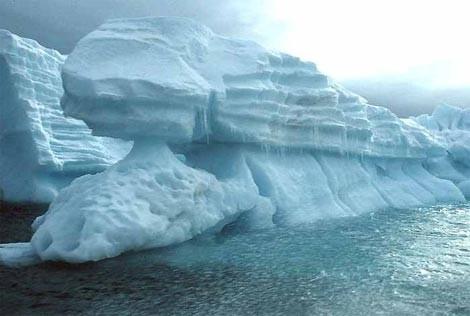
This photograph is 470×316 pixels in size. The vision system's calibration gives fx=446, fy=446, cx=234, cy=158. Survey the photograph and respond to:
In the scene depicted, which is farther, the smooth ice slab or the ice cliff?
the smooth ice slab

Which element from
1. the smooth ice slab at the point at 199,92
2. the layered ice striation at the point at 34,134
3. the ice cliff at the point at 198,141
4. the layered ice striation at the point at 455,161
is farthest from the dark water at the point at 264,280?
the layered ice striation at the point at 455,161

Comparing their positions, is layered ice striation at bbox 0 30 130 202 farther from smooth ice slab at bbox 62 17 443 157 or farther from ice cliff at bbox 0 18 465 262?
smooth ice slab at bbox 62 17 443 157

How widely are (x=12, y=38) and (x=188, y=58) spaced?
41.8 ft

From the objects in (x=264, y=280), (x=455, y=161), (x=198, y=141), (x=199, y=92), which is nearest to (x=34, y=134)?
(x=198, y=141)

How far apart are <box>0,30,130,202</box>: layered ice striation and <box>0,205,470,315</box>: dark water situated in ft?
33.8

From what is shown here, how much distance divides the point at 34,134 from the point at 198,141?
10134mm

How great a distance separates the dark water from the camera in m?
5.56

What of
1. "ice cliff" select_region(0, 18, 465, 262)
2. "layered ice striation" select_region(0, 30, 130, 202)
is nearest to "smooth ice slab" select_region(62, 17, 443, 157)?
"ice cliff" select_region(0, 18, 465, 262)

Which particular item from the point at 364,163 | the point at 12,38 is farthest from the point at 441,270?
the point at 12,38

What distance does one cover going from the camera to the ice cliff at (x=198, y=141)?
880 cm

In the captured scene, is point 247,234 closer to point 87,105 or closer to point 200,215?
point 200,215

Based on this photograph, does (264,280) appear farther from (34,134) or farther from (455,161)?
(455,161)

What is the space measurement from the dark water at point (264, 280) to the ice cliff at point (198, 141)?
84 centimetres

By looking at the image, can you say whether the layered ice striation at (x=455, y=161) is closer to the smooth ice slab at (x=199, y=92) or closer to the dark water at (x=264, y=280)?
the smooth ice slab at (x=199, y=92)
